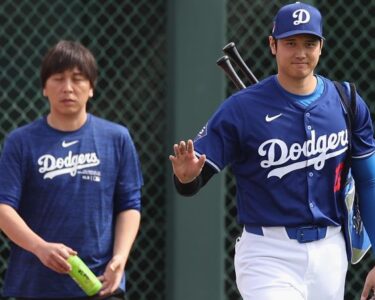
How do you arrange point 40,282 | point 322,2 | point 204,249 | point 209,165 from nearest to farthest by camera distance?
point 209,165, point 40,282, point 204,249, point 322,2

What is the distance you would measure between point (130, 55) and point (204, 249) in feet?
3.70

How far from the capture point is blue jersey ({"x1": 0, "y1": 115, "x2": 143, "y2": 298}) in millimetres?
5016

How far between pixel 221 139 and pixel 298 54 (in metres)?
0.42

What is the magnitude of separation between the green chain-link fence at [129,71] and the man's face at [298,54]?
7.29ft

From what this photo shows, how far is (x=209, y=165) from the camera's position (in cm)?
450

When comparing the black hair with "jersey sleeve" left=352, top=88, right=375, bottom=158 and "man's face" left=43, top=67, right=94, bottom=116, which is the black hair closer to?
"man's face" left=43, top=67, right=94, bottom=116

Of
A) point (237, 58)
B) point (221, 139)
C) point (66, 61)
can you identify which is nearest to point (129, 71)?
point (66, 61)

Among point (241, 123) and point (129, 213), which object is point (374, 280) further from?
point (129, 213)

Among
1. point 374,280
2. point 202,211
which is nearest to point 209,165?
point 374,280

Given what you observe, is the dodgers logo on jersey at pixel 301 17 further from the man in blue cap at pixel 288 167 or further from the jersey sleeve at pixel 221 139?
the jersey sleeve at pixel 221 139

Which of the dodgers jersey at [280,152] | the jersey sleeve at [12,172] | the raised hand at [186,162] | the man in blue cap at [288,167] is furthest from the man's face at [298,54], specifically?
the jersey sleeve at [12,172]

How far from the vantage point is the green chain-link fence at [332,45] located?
691 centimetres

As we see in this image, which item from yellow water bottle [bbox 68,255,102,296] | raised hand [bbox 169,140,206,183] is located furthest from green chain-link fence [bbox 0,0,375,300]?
raised hand [bbox 169,140,206,183]

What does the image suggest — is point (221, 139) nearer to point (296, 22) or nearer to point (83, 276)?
point (296, 22)
